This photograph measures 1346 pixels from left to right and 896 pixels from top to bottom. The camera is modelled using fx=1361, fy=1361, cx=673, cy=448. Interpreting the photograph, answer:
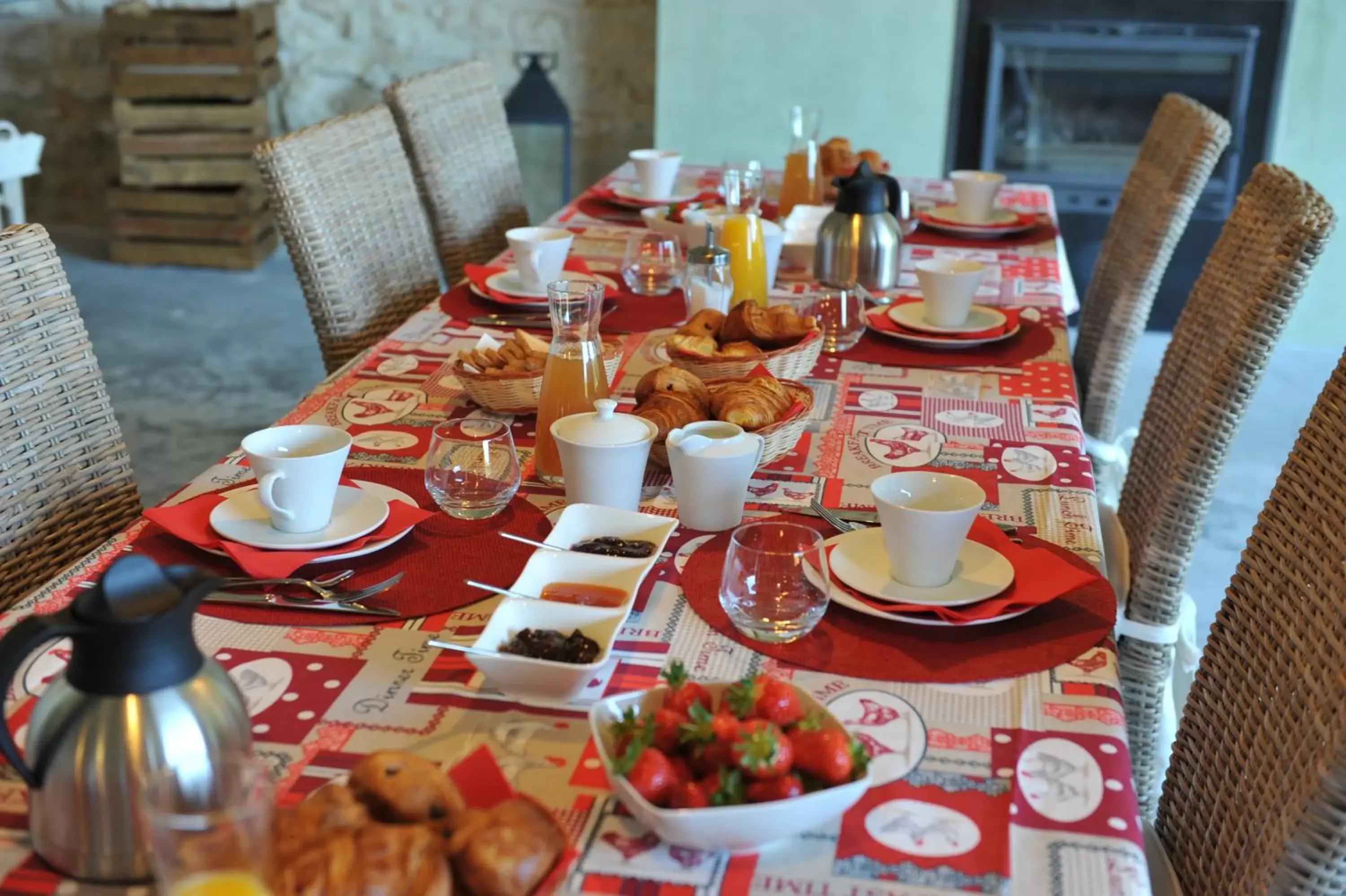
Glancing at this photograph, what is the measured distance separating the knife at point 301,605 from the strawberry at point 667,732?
0.32 m

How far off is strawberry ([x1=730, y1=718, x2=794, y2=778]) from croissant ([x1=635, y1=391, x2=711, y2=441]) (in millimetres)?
528

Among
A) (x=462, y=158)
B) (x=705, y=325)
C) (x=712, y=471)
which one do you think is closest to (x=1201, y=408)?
(x=705, y=325)

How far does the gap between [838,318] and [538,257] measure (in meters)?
0.42

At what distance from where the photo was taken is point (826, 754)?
2.50 feet

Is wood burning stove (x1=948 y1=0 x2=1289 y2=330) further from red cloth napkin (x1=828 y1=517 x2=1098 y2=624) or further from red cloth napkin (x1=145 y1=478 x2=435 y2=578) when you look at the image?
red cloth napkin (x1=145 y1=478 x2=435 y2=578)

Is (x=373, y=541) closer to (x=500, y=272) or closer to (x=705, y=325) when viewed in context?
(x=705, y=325)

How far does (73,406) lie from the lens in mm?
1391

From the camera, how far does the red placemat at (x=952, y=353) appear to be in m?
1.69

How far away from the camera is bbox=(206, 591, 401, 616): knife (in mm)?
1041

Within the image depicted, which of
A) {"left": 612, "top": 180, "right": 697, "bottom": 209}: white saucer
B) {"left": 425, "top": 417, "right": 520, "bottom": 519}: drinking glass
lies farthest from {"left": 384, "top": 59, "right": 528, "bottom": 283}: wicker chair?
{"left": 425, "top": 417, "right": 520, "bottom": 519}: drinking glass

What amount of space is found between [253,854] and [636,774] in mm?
225

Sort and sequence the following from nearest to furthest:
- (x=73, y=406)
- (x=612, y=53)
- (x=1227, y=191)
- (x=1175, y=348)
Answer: (x=73, y=406)
(x=1175, y=348)
(x=1227, y=191)
(x=612, y=53)

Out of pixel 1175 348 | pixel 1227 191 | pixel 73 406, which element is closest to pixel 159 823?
pixel 73 406

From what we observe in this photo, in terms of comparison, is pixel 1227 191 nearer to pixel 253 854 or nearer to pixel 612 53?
pixel 612 53
